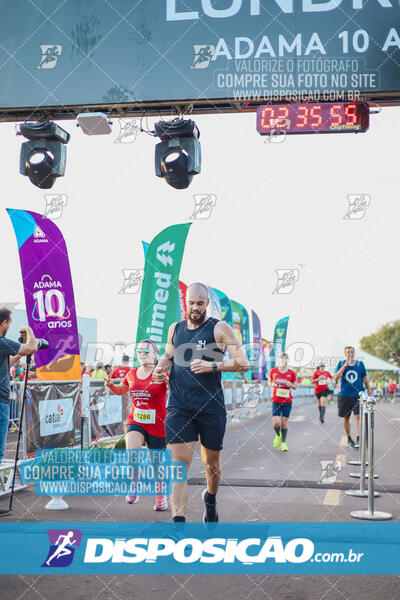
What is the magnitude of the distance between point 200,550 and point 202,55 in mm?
6255

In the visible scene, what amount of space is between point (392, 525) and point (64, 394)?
18.5 feet

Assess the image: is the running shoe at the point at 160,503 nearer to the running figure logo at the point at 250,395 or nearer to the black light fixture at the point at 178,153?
the black light fixture at the point at 178,153

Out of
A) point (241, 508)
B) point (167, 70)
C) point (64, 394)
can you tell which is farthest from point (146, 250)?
point (241, 508)

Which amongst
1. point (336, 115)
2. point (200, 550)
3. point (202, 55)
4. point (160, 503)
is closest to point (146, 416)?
point (160, 503)

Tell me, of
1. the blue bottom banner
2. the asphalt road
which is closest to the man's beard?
the blue bottom banner

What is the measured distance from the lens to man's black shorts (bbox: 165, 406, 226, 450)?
5500mm

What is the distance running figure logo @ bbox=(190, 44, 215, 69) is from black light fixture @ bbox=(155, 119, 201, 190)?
31.1 inches

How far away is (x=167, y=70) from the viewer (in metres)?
8.91

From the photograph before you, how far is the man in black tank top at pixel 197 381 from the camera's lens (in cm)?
551

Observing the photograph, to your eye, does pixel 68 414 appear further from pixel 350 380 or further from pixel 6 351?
pixel 350 380

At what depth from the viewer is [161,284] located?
1392 cm

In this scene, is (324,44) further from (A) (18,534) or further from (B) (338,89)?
(A) (18,534)

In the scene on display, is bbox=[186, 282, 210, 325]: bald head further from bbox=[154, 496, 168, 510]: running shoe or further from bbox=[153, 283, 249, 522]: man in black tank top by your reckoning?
bbox=[154, 496, 168, 510]: running shoe

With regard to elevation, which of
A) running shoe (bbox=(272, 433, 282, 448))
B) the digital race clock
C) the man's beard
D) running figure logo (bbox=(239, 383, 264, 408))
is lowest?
running figure logo (bbox=(239, 383, 264, 408))
